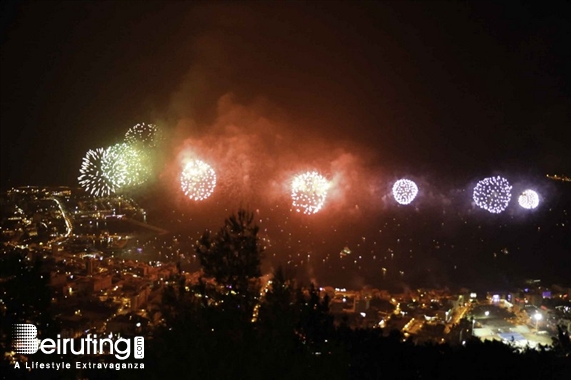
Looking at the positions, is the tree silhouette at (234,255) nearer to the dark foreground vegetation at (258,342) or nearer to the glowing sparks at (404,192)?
the dark foreground vegetation at (258,342)

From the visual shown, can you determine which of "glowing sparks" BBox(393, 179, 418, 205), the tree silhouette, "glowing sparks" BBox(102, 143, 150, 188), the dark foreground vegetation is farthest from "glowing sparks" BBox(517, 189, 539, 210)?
the tree silhouette

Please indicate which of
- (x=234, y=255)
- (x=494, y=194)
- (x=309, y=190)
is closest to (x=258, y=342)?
(x=234, y=255)

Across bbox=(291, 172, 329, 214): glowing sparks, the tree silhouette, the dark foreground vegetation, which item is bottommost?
the dark foreground vegetation

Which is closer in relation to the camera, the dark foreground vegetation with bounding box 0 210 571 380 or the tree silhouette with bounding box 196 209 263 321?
the dark foreground vegetation with bounding box 0 210 571 380

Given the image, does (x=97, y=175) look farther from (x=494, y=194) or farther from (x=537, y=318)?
(x=494, y=194)

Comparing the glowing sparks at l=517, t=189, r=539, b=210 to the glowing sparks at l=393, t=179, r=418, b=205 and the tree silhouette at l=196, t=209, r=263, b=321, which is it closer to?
the glowing sparks at l=393, t=179, r=418, b=205

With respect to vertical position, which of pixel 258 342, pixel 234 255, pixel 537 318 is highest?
pixel 234 255
